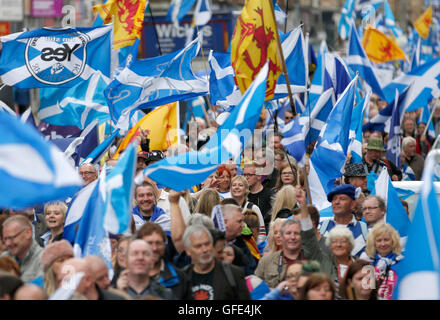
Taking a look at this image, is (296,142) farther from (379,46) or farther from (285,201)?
(379,46)

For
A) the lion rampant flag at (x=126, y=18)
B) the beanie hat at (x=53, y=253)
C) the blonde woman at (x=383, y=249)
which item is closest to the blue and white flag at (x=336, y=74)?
the lion rampant flag at (x=126, y=18)

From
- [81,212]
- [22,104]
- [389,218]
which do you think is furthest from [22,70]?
[22,104]

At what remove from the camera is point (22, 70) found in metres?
11.6

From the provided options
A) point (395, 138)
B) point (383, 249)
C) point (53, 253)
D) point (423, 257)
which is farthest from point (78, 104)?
point (423, 257)

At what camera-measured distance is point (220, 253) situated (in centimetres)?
736

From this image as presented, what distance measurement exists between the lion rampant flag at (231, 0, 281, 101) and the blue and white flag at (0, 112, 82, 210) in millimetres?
4427

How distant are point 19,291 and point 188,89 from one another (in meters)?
5.51

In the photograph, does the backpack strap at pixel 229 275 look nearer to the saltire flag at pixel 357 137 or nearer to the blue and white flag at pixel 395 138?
the saltire flag at pixel 357 137

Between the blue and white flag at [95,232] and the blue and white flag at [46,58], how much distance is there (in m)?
4.06

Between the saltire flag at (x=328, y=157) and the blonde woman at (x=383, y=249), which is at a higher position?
the saltire flag at (x=328, y=157)

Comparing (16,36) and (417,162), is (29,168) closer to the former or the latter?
(16,36)

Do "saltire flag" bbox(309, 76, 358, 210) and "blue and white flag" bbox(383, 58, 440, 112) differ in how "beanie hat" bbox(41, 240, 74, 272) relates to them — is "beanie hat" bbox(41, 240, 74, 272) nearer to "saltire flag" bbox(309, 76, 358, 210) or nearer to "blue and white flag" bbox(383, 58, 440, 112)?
"saltire flag" bbox(309, 76, 358, 210)

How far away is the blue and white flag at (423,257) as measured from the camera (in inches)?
218

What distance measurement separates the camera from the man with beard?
6723 mm
